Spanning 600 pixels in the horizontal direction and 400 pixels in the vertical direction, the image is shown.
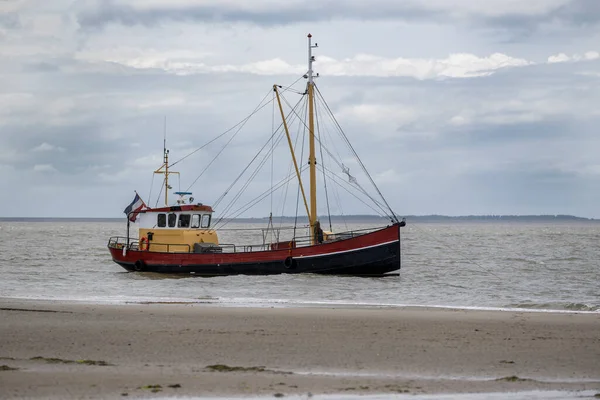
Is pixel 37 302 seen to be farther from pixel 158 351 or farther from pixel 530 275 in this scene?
pixel 530 275

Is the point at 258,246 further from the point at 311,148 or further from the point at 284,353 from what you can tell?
the point at 284,353

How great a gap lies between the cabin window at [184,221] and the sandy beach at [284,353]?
69.5ft

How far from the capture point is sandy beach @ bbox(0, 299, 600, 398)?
1090 centimetres

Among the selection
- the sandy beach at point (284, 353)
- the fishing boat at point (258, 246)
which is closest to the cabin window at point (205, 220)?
the fishing boat at point (258, 246)

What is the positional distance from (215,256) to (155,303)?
51.2 ft

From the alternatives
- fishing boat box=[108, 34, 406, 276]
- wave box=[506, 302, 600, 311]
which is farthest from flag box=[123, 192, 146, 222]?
wave box=[506, 302, 600, 311]

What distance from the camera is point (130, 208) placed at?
4266 centimetres

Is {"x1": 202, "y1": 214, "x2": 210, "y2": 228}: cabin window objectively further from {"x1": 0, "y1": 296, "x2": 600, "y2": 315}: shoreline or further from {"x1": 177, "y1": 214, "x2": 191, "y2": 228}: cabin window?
{"x1": 0, "y1": 296, "x2": 600, "y2": 315}: shoreline

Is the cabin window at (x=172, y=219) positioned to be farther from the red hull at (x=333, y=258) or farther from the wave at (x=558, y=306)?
the wave at (x=558, y=306)

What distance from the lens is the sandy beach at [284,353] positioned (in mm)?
10898

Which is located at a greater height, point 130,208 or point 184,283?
point 130,208

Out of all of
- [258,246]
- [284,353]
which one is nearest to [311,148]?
[258,246]

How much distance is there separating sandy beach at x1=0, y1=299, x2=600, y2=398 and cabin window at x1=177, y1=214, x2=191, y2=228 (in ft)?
69.5

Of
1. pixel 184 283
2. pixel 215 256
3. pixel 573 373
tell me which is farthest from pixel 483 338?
pixel 215 256
